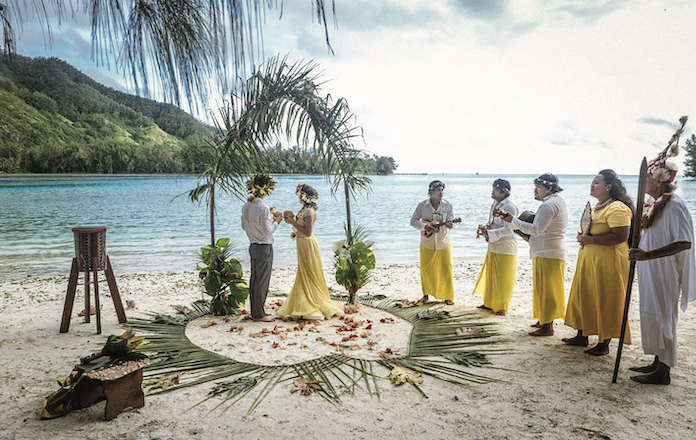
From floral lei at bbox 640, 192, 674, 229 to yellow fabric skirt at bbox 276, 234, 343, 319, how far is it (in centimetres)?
376

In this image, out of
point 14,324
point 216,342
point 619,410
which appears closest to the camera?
point 619,410

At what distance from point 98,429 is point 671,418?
13.3 ft

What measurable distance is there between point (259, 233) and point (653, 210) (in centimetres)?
434

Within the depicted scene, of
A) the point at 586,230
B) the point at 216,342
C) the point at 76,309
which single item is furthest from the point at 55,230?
the point at 586,230

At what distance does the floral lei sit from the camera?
12.4 ft

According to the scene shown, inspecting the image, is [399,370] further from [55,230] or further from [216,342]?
[55,230]

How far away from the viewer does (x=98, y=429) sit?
3123 mm

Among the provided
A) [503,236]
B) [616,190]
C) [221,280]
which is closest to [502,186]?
[503,236]

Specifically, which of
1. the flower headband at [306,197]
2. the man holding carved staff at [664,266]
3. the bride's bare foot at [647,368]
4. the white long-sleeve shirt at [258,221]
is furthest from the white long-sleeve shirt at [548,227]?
the white long-sleeve shirt at [258,221]

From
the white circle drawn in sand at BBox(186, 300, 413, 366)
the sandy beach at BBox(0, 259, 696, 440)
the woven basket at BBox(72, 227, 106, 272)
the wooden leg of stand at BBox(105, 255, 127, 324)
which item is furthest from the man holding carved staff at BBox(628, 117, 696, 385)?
the wooden leg of stand at BBox(105, 255, 127, 324)

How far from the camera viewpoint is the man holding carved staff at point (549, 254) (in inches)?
204

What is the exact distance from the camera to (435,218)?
6.79 m

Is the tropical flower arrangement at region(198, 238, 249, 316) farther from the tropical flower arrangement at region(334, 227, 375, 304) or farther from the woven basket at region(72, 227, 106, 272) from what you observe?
the tropical flower arrangement at region(334, 227, 375, 304)

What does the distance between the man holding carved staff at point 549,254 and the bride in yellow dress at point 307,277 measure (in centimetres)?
250
